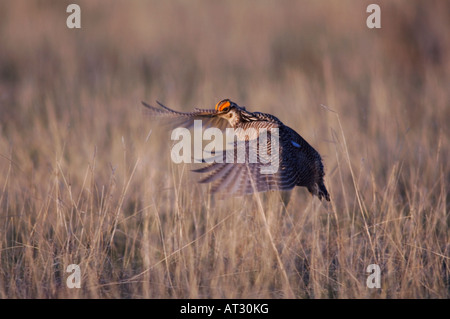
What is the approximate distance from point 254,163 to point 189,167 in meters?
1.45

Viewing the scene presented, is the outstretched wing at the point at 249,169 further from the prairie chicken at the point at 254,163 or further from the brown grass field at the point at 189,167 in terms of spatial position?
the brown grass field at the point at 189,167

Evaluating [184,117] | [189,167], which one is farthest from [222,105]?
[189,167]

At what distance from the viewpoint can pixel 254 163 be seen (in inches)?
136

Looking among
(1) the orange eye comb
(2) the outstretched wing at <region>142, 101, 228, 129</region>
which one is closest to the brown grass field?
(2) the outstretched wing at <region>142, 101, 228, 129</region>

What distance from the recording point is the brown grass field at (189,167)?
3.66 m

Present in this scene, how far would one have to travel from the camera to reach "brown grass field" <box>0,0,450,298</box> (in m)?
3.66

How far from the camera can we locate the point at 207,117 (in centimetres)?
417

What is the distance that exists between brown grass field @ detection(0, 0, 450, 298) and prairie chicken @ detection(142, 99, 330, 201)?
17cm

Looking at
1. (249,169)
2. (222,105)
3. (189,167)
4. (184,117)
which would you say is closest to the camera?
(249,169)

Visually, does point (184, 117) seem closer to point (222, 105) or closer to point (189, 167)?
point (222, 105)

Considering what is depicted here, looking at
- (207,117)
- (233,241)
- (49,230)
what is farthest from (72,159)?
(233,241)

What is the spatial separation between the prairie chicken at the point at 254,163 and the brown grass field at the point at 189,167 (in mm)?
168

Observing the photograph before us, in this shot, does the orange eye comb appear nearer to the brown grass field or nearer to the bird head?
the bird head
